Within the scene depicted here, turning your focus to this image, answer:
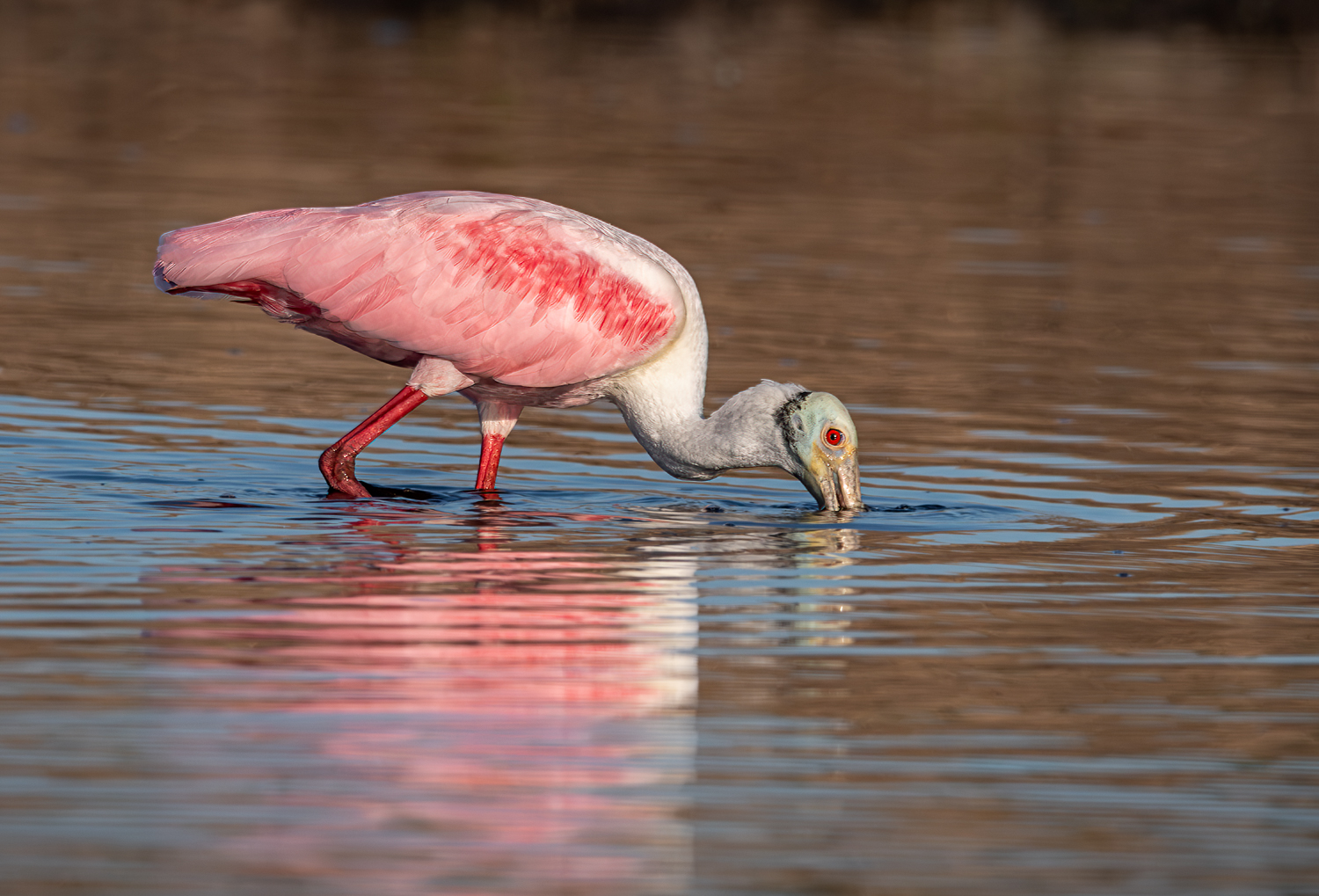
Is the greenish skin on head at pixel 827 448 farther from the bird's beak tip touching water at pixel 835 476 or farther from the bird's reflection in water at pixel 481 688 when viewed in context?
the bird's reflection in water at pixel 481 688

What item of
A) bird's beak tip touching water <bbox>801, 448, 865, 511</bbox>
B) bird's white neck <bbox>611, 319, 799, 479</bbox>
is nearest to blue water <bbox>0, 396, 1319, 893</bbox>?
bird's beak tip touching water <bbox>801, 448, 865, 511</bbox>

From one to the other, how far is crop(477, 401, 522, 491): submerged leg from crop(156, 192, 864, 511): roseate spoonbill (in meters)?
0.31

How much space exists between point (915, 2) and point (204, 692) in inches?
1942

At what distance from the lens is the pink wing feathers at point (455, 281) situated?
10.8 meters

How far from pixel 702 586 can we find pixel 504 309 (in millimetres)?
2135

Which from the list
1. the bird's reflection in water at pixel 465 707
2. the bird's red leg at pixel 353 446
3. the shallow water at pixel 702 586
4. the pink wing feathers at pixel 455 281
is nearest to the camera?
the bird's reflection in water at pixel 465 707

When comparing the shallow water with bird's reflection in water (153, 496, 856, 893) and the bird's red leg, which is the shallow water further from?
the bird's red leg

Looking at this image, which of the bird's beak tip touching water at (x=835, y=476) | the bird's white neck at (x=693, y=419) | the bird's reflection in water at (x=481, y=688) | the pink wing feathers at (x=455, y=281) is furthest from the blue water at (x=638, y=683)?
the pink wing feathers at (x=455, y=281)

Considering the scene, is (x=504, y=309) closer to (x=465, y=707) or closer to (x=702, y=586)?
(x=702, y=586)

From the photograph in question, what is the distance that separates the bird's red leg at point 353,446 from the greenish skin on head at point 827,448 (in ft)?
5.65

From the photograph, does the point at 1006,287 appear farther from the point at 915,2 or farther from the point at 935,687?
the point at 915,2

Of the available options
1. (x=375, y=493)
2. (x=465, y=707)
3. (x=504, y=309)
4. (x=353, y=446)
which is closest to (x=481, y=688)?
(x=465, y=707)

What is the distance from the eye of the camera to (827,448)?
436 inches

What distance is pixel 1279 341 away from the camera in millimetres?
17250
